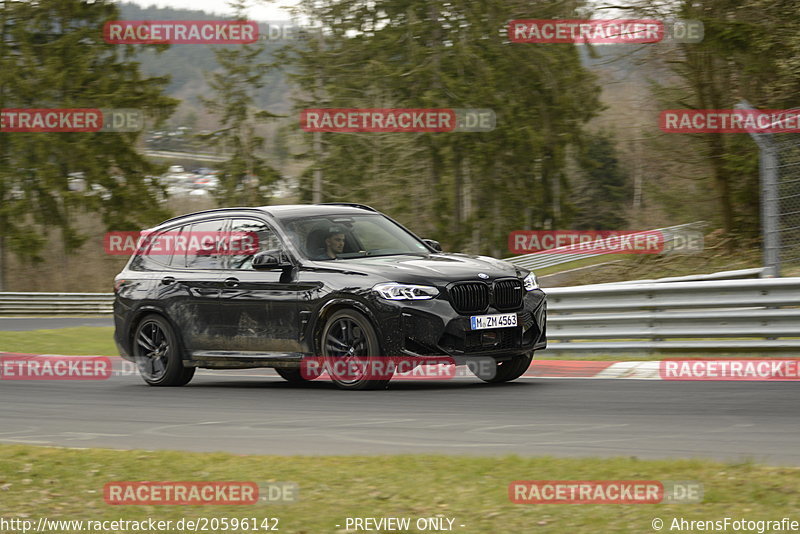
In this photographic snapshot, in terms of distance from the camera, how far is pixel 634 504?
18.1 ft

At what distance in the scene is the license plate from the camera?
1065 centimetres

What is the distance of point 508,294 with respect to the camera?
11016mm

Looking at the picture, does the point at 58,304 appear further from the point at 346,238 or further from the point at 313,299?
the point at 313,299

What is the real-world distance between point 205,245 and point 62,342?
9911 mm

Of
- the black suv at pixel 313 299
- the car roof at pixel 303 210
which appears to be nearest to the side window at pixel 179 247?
the black suv at pixel 313 299

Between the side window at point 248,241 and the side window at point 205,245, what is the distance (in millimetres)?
195

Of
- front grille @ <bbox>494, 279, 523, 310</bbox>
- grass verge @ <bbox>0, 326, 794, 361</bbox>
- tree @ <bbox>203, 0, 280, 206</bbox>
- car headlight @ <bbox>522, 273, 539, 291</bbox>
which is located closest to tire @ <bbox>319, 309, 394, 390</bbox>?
front grille @ <bbox>494, 279, 523, 310</bbox>

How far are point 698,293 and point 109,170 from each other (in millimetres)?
43744

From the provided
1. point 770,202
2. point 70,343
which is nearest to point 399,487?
point 770,202

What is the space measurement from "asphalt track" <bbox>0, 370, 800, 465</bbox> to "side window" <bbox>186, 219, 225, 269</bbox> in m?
1.31

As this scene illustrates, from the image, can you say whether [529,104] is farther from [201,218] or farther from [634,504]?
[634,504]

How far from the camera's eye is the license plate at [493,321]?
10.6 metres

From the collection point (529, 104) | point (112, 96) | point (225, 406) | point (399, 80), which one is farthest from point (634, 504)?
point (112, 96)

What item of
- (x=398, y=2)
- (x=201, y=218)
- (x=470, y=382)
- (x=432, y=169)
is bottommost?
(x=470, y=382)
